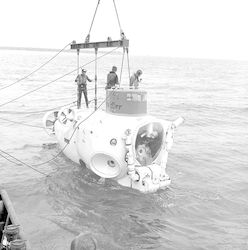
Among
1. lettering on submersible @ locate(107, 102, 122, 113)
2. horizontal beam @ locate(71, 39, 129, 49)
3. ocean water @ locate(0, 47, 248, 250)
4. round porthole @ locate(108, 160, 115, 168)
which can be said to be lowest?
ocean water @ locate(0, 47, 248, 250)

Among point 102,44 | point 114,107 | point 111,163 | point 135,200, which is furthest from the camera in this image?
point 102,44

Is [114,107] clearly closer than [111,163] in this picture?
No

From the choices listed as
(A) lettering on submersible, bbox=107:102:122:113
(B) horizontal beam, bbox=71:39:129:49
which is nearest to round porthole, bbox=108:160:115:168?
(A) lettering on submersible, bbox=107:102:122:113

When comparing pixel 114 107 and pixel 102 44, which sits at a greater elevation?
pixel 102 44

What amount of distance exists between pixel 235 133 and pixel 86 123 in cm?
1091

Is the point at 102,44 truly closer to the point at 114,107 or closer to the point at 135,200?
the point at 114,107

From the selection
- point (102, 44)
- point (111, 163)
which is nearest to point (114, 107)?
point (111, 163)

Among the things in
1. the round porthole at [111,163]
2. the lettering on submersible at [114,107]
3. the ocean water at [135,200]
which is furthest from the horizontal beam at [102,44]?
the ocean water at [135,200]

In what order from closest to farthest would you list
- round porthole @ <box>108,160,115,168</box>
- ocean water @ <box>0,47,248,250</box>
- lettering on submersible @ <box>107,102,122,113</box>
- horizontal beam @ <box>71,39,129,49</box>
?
ocean water @ <box>0,47,248,250</box>
horizontal beam @ <box>71,39,129,49</box>
round porthole @ <box>108,160,115,168</box>
lettering on submersible @ <box>107,102,122,113</box>

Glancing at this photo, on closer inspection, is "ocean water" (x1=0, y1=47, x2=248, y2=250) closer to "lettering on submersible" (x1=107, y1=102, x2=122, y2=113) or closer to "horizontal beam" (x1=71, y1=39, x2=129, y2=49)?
"lettering on submersible" (x1=107, y1=102, x2=122, y2=113)

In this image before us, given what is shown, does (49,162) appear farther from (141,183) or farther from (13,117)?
(13,117)

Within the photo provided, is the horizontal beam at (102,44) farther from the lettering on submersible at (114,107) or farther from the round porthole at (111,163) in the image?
the round porthole at (111,163)

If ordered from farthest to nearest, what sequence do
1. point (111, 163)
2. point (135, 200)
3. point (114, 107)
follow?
point (114, 107), point (111, 163), point (135, 200)

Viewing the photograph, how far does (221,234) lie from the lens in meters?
7.79
